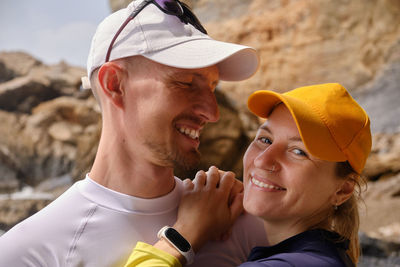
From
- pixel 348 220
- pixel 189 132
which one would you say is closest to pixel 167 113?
pixel 189 132

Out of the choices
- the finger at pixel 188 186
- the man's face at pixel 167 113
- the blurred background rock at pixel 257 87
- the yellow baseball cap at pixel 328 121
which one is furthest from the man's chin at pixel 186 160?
the blurred background rock at pixel 257 87

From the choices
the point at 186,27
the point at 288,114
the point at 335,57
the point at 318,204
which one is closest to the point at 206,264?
the point at 318,204

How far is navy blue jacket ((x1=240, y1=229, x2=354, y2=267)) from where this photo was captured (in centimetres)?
76

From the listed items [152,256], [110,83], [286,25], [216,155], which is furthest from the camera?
[286,25]

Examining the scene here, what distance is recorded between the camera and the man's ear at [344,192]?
938 millimetres

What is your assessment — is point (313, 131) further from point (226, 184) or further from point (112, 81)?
point (112, 81)

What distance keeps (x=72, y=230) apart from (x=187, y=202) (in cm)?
27

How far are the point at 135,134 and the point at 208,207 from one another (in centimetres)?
25

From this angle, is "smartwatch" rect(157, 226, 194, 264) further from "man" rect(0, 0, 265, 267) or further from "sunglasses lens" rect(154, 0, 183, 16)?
"sunglasses lens" rect(154, 0, 183, 16)

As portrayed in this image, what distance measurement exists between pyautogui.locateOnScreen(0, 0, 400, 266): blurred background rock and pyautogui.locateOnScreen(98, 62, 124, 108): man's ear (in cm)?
39

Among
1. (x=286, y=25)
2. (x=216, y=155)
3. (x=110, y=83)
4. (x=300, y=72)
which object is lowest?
(x=300, y=72)

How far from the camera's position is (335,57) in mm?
7820

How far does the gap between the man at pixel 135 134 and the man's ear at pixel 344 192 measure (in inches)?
13.5

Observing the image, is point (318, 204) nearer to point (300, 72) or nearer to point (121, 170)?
point (121, 170)
